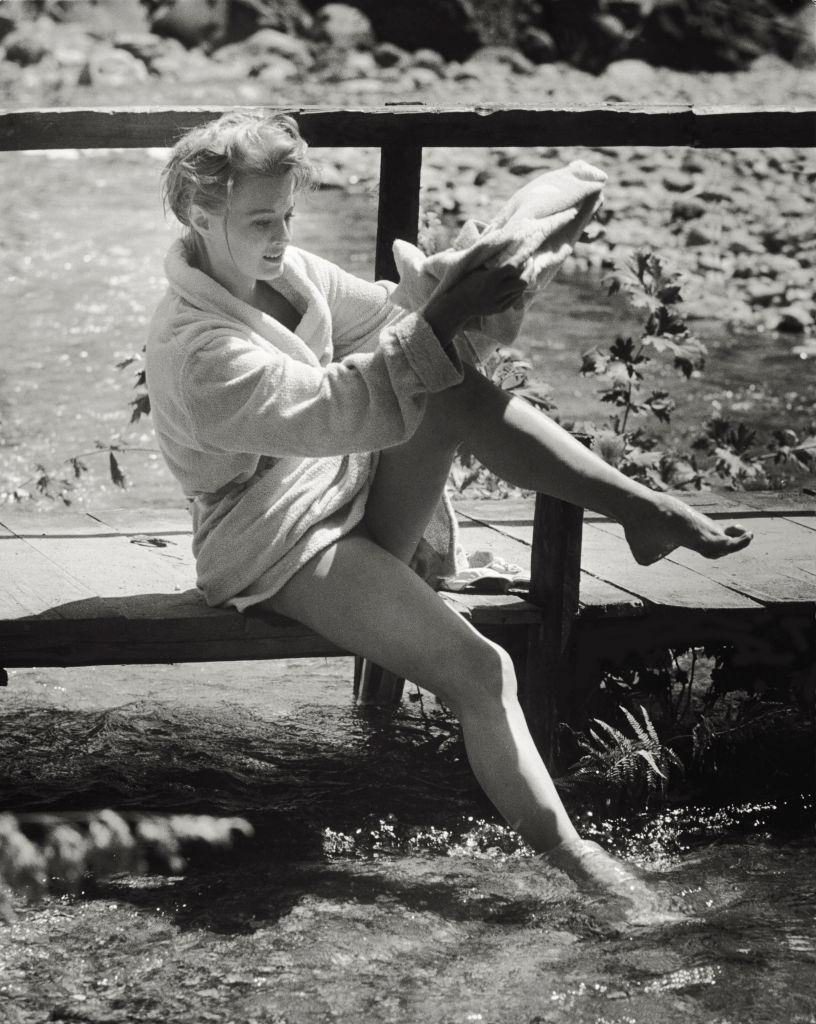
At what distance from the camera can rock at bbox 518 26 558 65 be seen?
15109 mm

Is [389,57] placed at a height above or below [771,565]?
above

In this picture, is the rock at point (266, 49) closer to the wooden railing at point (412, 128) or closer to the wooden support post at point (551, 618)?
the wooden railing at point (412, 128)

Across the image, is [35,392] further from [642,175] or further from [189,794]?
[642,175]

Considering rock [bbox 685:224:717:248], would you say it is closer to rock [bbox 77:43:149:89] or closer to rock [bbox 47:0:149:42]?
rock [bbox 77:43:149:89]

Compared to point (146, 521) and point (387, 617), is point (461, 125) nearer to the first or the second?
point (146, 521)

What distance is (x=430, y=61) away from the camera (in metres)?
15.1

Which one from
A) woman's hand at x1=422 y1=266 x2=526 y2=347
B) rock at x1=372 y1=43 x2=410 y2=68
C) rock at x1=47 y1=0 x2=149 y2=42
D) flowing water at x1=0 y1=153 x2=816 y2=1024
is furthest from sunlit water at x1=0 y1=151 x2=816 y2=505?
rock at x1=372 y1=43 x2=410 y2=68

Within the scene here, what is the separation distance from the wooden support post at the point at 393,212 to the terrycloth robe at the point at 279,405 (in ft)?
1.59

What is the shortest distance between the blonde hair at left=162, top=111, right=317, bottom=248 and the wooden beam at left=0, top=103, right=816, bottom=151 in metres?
0.62

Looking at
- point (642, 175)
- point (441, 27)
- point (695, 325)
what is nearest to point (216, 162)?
point (695, 325)

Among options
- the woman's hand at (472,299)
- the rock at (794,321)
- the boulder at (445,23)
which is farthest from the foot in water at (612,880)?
the boulder at (445,23)

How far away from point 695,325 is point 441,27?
7.58 m

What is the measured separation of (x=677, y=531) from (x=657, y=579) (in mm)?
732

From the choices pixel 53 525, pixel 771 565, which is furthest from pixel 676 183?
pixel 53 525
